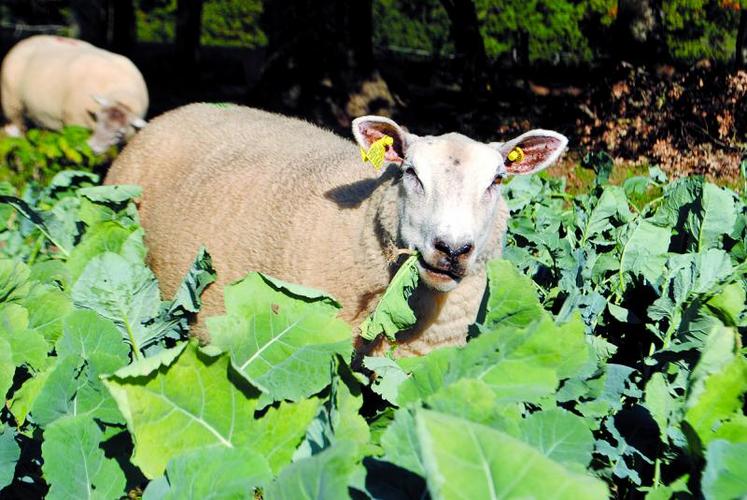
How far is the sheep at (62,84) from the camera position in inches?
476

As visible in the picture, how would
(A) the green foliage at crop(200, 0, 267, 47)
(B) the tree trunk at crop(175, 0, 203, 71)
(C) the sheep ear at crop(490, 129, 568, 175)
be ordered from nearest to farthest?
Answer: (C) the sheep ear at crop(490, 129, 568, 175) < (B) the tree trunk at crop(175, 0, 203, 71) < (A) the green foliage at crop(200, 0, 267, 47)

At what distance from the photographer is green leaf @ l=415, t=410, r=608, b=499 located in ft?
4.37

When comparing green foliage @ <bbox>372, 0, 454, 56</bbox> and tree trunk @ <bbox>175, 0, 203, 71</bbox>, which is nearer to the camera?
tree trunk @ <bbox>175, 0, 203, 71</bbox>

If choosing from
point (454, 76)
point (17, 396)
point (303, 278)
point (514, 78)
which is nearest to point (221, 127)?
point (303, 278)

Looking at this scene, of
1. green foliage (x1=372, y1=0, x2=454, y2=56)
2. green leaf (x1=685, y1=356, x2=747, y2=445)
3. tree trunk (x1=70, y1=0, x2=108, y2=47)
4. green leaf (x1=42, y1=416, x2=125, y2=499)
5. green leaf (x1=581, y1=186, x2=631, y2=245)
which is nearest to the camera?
green leaf (x1=685, y1=356, x2=747, y2=445)

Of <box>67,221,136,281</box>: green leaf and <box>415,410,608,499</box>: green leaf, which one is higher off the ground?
<box>415,410,608,499</box>: green leaf

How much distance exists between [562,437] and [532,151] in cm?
269

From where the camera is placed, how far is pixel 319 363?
198 cm

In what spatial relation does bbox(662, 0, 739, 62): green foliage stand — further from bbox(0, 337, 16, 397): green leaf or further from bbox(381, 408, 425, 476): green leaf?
bbox(381, 408, 425, 476): green leaf

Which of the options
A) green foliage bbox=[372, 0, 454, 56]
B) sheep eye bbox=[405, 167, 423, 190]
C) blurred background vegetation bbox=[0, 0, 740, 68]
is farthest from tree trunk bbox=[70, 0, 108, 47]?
green foliage bbox=[372, 0, 454, 56]

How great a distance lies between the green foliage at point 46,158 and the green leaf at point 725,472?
7.55 metres

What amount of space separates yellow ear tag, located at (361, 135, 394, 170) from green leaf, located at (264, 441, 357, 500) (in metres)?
2.50

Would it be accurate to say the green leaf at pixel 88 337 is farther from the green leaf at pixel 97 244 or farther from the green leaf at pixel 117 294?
the green leaf at pixel 97 244

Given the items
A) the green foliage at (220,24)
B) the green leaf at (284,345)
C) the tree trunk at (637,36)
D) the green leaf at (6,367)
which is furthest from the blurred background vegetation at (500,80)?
the green foliage at (220,24)
